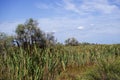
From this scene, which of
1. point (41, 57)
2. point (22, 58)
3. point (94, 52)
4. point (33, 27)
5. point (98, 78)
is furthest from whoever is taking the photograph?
point (33, 27)

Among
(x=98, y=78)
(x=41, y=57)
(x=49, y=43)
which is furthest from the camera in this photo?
(x=49, y=43)

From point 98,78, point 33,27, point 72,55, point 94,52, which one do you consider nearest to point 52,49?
point 98,78

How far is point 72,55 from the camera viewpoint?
19766mm

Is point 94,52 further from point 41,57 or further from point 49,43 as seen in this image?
point 41,57

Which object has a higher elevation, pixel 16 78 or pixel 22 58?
pixel 22 58

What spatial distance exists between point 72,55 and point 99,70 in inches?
402

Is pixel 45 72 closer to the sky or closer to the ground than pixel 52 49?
Answer: closer to the ground

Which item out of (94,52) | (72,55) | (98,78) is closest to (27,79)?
(98,78)

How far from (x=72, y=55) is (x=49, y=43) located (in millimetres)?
7961

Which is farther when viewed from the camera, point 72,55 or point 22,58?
point 72,55

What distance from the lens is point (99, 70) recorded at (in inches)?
376

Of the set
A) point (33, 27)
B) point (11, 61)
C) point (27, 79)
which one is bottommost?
point (27, 79)

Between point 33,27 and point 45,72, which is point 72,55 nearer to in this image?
point 45,72

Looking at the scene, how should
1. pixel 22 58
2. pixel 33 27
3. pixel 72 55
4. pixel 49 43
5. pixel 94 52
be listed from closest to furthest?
1. pixel 22 58
2. pixel 49 43
3. pixel 72 55
4. pixel 94 52
5. pixel 33 27
